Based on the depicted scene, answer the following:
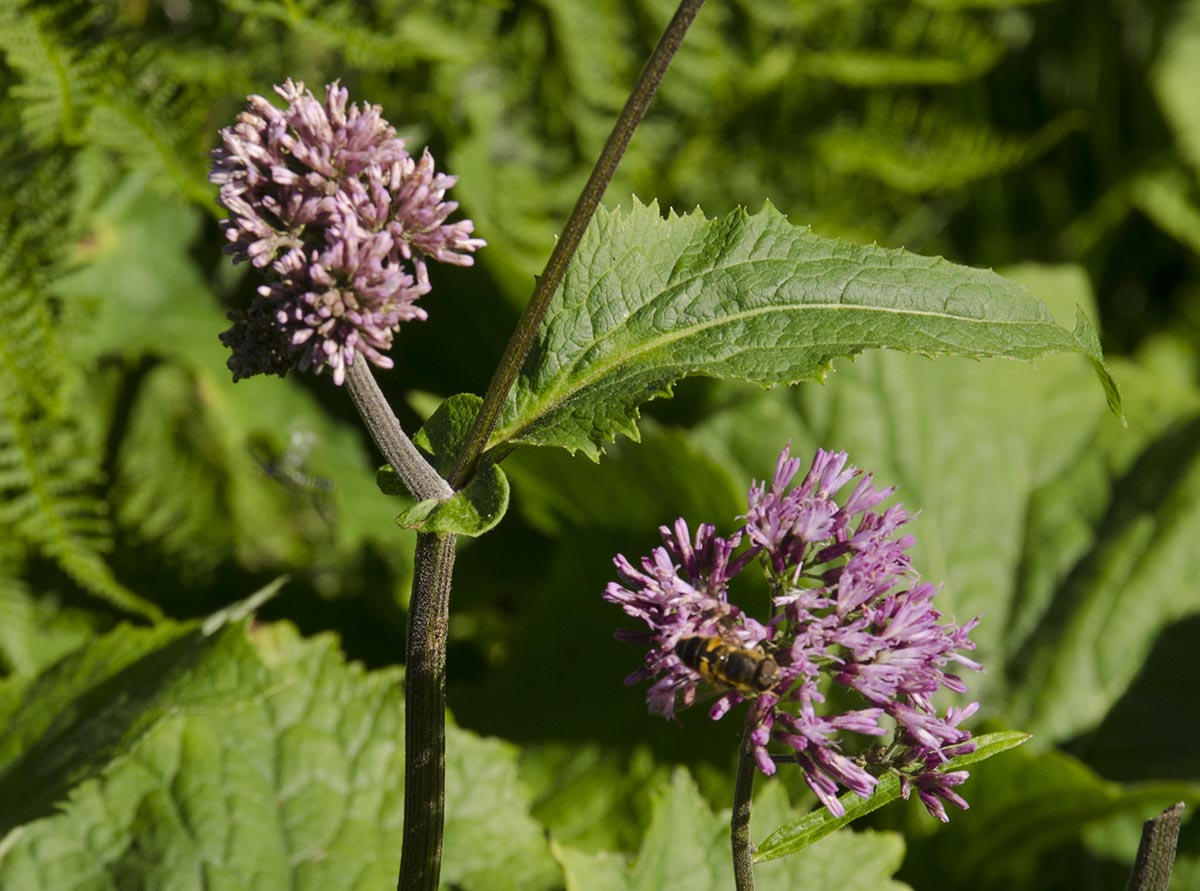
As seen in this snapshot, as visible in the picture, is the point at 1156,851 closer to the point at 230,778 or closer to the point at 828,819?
the point at 828,819

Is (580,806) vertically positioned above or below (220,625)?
below

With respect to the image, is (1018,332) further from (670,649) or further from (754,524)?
(670,649)

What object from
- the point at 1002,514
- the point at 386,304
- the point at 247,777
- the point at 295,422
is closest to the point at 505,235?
the point at 295,422

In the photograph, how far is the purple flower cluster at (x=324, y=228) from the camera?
1456mm

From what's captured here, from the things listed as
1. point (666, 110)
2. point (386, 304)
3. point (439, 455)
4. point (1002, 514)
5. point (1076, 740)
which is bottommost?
point (1076, 740)

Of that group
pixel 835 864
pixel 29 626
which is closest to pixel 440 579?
pixel 835 864

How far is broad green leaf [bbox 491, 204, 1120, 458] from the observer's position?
63.7 inches

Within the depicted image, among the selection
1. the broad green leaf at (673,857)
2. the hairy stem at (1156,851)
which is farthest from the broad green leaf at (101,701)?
the hairy stem at (1156,851)

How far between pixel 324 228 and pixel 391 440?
28 centimetres

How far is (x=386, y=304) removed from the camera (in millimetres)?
1492

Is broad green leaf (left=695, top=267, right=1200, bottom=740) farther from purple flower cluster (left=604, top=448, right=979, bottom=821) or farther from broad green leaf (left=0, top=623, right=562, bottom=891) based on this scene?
purple flower cluster (left=604, top=448, right=979, bottom=821)

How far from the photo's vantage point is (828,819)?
1.66 metres

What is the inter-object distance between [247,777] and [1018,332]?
1.85 metres

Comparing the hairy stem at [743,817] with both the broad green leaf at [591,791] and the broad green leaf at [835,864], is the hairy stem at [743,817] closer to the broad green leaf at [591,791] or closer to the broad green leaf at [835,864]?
the broad green leaf at [835,864]
